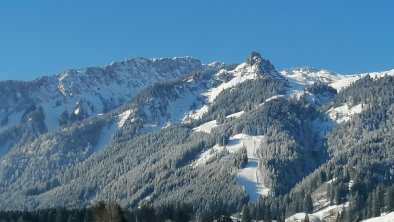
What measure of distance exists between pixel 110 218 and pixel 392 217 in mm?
104919

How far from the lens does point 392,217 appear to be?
197m

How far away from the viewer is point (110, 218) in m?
114

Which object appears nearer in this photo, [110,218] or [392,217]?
[110,218]
